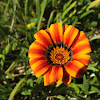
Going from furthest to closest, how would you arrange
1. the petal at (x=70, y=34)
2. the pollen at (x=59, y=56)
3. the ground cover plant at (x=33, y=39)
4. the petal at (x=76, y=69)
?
the ground cover plant at (x=33, y=39), the pollen at (x=59, y=56), the petal at (x=70, y=34), the petal at (x=76, y=69)

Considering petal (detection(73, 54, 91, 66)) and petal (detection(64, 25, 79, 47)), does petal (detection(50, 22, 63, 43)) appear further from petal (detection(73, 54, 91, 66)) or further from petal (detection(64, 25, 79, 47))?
petal (detection(73, 54, 91, 66))

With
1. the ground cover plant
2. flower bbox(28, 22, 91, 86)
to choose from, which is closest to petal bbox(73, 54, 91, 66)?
flower bbox(28, 22, 91, 86)

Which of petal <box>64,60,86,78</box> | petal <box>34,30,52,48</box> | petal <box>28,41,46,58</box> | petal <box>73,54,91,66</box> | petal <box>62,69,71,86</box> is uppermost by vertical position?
petal <box>34,30,52,48</box>

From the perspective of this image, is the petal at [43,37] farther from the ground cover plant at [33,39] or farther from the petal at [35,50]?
the ground cover plant at [33,39]

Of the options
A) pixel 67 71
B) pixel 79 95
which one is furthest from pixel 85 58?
pixel 79 95

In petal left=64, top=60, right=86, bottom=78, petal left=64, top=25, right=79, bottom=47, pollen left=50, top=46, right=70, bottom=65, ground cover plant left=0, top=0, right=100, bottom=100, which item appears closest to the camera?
petal left=64, top=60, right=86, bottom=78

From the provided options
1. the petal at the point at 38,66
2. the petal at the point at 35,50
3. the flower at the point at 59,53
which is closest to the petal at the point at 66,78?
the flower at the point at 59,53

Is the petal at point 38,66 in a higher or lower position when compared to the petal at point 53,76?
higher

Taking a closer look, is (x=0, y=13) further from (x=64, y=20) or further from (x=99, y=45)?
(x=99, y=45)
